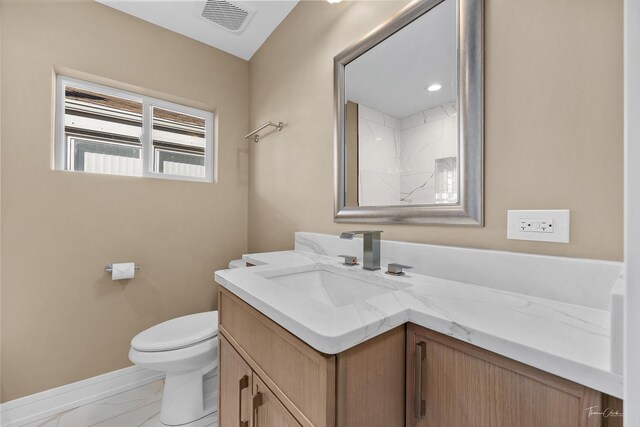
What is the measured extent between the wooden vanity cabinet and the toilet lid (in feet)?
2.00

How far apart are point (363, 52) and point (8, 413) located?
2.64 m

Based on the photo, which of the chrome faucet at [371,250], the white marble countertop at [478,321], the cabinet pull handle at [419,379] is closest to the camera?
the white marble countertop at [478,321]

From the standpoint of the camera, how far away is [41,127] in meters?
1.50

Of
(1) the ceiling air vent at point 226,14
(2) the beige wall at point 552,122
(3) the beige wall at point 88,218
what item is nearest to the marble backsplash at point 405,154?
(2) the beige wall at point 552,122

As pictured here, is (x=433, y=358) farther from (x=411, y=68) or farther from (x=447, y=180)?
(x=411, y=68)

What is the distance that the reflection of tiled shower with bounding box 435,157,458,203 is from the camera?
0.92 metres

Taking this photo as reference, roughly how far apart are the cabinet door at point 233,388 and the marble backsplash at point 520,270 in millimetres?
656

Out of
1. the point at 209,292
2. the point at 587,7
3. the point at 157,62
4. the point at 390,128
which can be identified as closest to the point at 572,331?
the point at 587,7

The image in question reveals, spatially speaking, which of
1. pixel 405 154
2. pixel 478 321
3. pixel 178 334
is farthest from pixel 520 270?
pixel 178 334

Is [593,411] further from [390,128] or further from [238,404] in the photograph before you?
[390,128]

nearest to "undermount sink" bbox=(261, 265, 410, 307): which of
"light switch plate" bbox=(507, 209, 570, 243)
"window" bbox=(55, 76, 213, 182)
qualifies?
"light switch plate" bbox=(507, 209, 570, 243)

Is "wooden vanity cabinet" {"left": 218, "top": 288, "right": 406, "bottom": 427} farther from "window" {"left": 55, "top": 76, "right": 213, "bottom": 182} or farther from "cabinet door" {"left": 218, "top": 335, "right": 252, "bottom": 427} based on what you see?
"window" {"left": 55, "top": 76, "right": 213, "bottom": 182}

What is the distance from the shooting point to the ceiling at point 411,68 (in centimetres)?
94

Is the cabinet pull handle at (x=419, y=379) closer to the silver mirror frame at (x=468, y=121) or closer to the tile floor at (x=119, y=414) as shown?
the silver mirror frame at (x=468, y=121)
